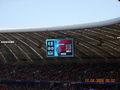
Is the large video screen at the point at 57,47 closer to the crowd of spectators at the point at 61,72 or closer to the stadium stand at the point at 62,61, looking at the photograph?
the stadium stand at the point at 62,61

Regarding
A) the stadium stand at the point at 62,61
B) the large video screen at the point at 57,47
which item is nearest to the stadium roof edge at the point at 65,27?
the stadium stand at the point at 62,61

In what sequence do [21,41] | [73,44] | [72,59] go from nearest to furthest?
[73,44]
[21,41]
[72,59]

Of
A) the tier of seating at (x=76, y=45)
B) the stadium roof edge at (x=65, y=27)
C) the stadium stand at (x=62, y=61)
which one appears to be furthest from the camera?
the stadium stand at (x=62, y=61)

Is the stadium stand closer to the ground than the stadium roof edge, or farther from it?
closer to the ground

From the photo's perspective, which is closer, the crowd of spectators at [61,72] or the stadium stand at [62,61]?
the stadium stand at [62,61]

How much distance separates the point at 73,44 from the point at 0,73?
1608cm

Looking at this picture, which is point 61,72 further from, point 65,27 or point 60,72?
point 65,27

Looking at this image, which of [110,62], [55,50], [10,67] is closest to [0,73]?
[10,67]

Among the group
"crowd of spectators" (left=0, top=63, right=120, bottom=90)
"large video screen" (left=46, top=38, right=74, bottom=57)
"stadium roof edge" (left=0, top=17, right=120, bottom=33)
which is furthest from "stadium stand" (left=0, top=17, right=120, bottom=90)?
"large video screen" (left=46, top=38, right=74, bottom=57)

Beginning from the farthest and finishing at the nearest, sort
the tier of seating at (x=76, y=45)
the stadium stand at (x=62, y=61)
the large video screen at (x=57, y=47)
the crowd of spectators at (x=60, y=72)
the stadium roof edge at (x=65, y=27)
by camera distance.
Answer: the crowd of spectators at (x=60, y=72), the large video screen at (x=57, y=47), the stadium stand at (x=62, y=61), the tier of seating at (x=76, y=45), the stadium roof edge at (x=65, y=27)

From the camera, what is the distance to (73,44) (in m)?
37.9

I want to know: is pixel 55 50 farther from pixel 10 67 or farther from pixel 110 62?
pixel 10 67

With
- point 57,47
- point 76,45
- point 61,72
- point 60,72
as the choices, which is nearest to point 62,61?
point 60,72

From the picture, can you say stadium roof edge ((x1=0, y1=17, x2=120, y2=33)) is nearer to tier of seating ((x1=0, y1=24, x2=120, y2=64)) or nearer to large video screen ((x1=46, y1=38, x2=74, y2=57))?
tier of seating ((x1=0, y1=24, x2=120, y2=64))
